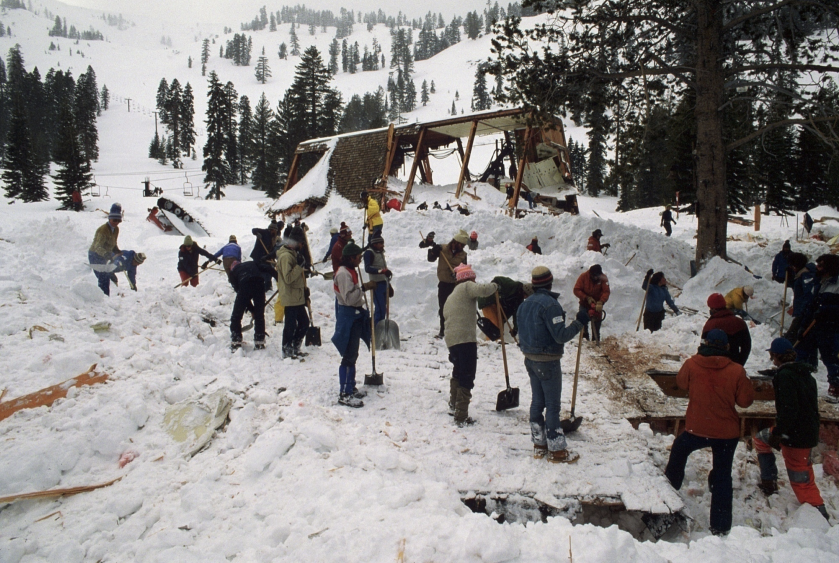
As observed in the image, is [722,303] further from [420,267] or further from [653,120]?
[653,120]

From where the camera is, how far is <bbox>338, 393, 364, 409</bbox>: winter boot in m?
5.04

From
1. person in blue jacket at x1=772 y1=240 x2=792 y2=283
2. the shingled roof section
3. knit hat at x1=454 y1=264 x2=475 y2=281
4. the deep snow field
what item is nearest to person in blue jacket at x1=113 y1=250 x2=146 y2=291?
the deep snow field

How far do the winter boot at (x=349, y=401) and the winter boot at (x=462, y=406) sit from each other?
1.09m

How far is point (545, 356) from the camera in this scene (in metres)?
4.14

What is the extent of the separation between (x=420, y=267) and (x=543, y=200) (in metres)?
9.59

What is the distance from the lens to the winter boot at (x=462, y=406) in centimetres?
475

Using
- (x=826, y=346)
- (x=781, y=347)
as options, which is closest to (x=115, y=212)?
(x=781, y=347)

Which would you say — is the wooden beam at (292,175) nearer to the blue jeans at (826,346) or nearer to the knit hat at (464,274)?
the knit hat at (464,274)

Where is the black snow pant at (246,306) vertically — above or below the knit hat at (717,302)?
below

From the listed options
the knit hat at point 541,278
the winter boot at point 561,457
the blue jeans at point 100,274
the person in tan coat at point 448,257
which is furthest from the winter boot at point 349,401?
Answer: the blue jeans at point 100,274

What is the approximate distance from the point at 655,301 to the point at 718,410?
16.2 feet

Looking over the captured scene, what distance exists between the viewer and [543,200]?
17547mm

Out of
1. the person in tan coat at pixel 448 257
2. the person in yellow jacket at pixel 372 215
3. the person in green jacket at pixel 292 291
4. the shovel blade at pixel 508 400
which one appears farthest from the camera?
the person in yellow jacket at pixel 372 215

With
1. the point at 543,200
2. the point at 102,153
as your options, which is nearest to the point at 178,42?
the point at 102,153
